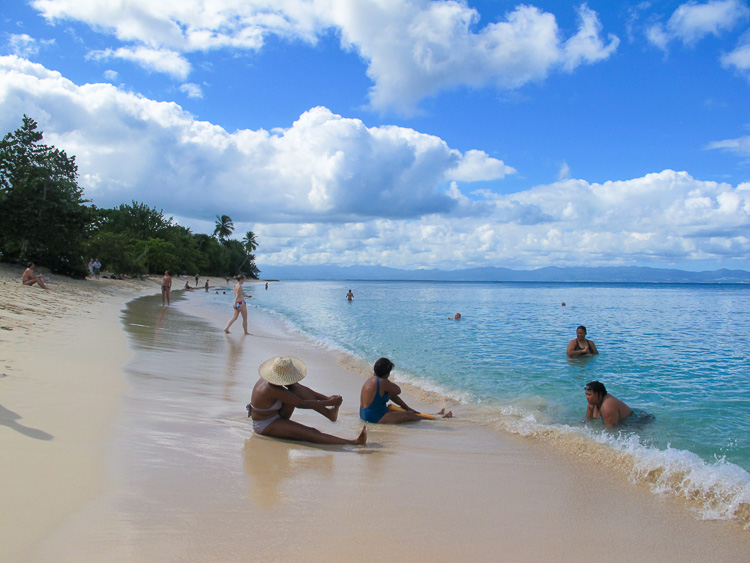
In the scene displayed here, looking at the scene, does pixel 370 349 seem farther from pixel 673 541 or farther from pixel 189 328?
pixel 673 541

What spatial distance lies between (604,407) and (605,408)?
0.08ft

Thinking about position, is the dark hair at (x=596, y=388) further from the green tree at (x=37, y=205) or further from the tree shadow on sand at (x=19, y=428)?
the green tree at (x=37, y=205)

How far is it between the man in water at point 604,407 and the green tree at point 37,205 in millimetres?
29622

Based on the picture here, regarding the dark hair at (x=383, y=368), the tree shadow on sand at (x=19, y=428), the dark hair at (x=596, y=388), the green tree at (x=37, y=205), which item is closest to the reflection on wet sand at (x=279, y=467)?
the tree shadow on sand at (x=19, y=428)

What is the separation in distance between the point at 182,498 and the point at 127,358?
639 centimetres

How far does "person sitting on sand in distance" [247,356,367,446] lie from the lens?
524 centimetres

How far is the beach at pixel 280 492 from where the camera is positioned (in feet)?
9.64

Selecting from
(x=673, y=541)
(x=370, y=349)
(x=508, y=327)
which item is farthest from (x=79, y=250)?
(x=673, y=541)

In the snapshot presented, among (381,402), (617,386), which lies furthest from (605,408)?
(617,386)

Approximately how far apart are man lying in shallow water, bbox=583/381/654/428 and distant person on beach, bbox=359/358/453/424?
8.48ft

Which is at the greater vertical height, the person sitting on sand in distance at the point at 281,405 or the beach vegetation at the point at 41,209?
the beach vegetation at the point at 41,209

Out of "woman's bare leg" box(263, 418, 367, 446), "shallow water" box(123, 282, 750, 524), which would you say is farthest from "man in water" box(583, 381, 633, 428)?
"woman's bare leg" box(263, 418, 367, 446)

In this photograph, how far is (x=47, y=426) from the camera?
4410 millimetres

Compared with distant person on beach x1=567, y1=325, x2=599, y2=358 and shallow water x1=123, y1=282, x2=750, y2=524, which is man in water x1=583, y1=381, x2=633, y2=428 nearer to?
shallow water x1=123, y1=282, x2=750, y2=524
